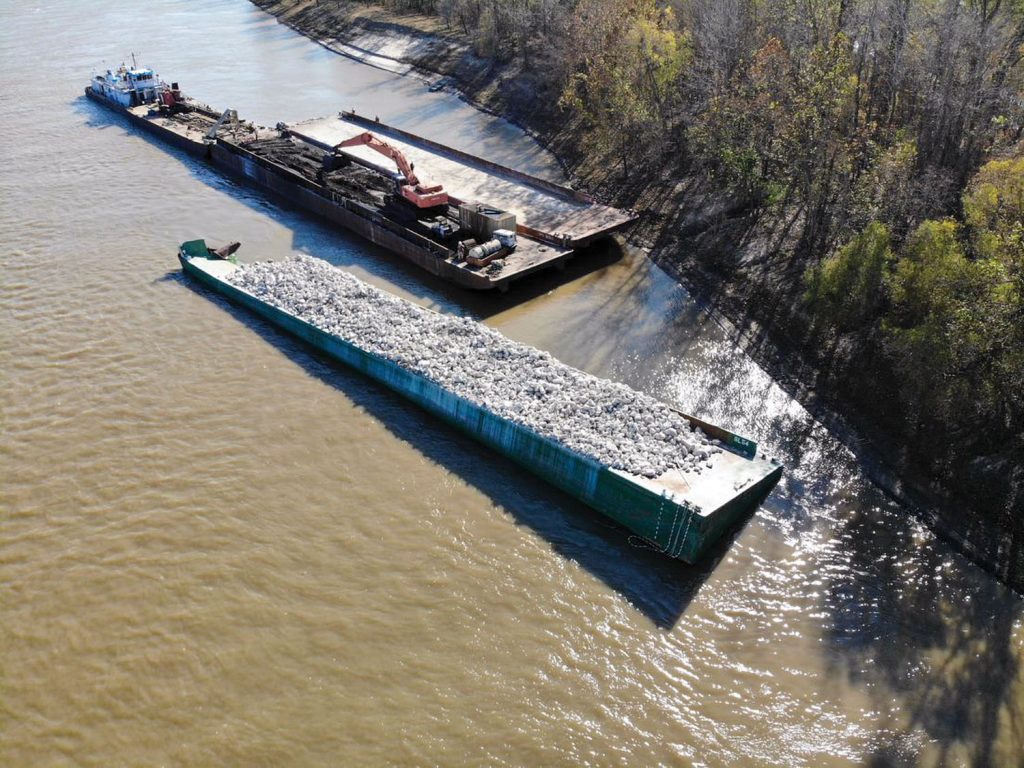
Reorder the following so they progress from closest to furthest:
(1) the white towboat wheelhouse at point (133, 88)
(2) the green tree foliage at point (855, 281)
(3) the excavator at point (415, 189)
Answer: (2) the green tree foliage at point (855, 281)
(3) the excavator at point (415, 189)
(1) the white towboat wheelhouse at point (133, 88)

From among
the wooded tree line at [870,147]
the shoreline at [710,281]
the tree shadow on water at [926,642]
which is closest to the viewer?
the tree shadow on water at [926,642]

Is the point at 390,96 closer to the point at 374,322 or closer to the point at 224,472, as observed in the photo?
the point at 374,322

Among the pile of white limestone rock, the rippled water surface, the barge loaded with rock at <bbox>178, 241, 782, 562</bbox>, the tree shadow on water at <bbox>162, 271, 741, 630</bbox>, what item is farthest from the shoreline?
the tree shadow on water at <bbox>162, 271, 741, 630</bbox>

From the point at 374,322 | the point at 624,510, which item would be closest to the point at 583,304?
the point at 374,322

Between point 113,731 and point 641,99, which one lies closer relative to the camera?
point 113,731

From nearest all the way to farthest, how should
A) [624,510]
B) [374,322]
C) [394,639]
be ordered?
[394,639], [624,510], [374,322]

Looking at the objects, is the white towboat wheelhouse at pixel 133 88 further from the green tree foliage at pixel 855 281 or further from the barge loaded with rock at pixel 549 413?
the green tree foliage at pixel 855 281

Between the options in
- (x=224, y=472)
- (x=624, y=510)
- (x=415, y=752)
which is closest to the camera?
(x=415, y=752)

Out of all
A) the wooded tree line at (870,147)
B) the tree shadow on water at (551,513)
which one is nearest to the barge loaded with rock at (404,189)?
the wooded tree line at (870,147)
